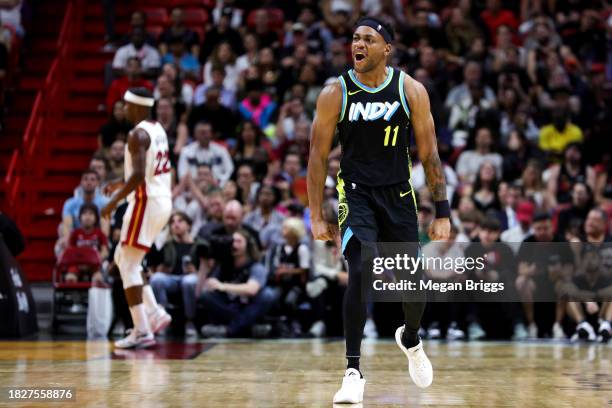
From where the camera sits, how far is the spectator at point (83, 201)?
12500 millimetres

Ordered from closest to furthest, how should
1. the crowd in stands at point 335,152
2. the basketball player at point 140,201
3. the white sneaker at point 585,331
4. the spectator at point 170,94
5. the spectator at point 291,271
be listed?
1. the basketball player at point 140,201
2. the white sneaker at point 585,331
3. the crowd in stands at point 335,152
4. the spectator at point 291,271
5. the spectator at point 170,94

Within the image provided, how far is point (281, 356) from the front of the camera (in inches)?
341

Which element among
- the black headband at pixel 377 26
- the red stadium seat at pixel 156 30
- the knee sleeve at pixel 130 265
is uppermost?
the red stadium seat at pixel 156 30

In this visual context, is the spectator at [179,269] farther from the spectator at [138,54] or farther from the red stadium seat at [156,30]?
the red stadium seat at [156,30]

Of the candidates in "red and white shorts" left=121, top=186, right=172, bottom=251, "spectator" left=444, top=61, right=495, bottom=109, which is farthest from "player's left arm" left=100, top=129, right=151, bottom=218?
"spectator" left=444, top=61, right=495, bottom=109

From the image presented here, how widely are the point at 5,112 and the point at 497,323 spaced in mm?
8085

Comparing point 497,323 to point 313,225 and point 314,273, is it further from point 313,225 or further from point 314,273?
point 313,225

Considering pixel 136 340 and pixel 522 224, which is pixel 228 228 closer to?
pixel 136 340

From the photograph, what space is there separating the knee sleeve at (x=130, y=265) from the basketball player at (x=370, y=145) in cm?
340

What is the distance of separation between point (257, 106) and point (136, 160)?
5.84 meters

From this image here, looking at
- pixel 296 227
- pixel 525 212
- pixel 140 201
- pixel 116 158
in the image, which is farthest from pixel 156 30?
pixel 140 201


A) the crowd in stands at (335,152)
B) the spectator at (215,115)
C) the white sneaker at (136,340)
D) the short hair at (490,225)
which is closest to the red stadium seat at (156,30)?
the crowd in stands at (335,152)

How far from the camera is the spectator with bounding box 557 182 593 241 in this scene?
12172mm

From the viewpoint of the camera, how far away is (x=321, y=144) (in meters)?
6.13
